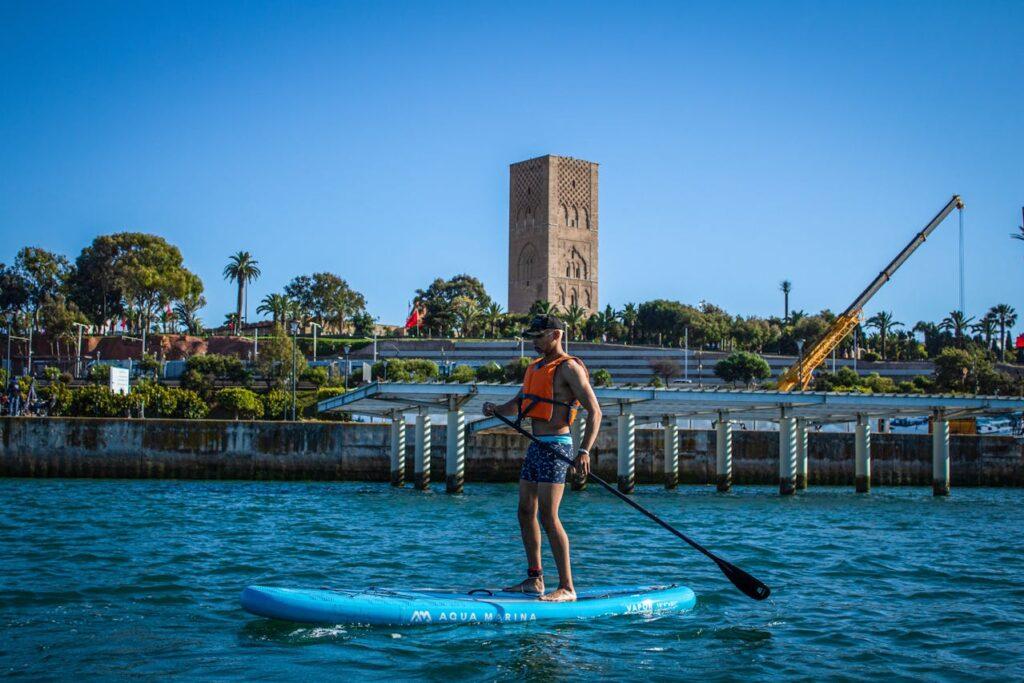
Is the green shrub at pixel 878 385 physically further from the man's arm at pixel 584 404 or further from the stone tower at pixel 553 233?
the stone tower at pixel 553 233

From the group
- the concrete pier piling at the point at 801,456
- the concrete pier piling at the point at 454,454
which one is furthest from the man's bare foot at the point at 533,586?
the concrete pier piling at the point at 801,456

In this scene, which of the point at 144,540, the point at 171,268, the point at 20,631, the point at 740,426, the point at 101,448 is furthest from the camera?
the point at 171,268

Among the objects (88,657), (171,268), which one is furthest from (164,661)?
(171,268)

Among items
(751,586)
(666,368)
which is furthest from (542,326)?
(666,368)

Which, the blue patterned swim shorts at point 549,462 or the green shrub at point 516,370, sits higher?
the green shrub at point 516,370

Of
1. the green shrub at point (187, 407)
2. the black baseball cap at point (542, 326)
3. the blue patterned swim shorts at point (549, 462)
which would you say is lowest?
the green shrub at point (187, 407)

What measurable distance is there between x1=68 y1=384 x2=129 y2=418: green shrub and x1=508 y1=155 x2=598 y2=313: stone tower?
8944cm

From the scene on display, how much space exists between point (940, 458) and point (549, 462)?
32.0 m

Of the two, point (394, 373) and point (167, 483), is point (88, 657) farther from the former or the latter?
point (394, 373)

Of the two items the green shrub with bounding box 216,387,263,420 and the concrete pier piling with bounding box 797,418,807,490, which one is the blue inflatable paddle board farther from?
the green shrub with bounding box 216,387,263,420

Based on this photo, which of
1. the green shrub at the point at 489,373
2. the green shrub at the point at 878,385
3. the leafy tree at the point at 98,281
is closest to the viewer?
the green shrub at the point at 878,385

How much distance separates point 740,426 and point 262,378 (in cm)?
3282

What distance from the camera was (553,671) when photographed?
26.8 ft

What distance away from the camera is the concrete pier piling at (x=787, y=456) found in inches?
1458
